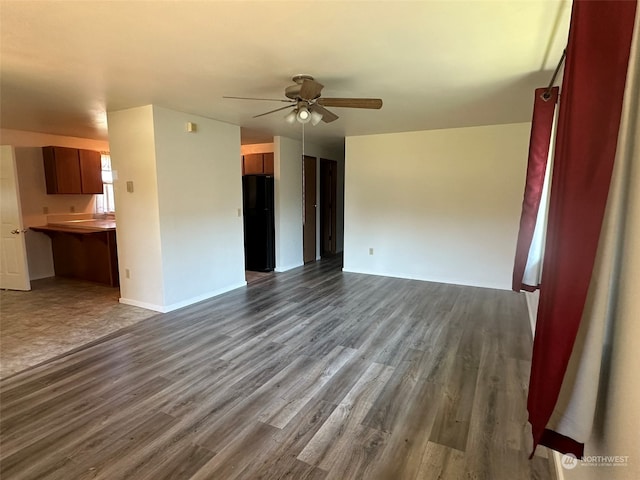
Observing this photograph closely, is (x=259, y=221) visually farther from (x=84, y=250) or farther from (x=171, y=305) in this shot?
(x=84, y=250)

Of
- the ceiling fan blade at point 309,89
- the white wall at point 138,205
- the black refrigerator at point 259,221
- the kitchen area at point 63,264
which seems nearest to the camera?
the ceiling fan blade at point 309,89

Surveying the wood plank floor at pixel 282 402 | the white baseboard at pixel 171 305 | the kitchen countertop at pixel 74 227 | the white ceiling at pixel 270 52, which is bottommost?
the wood plank floor at pixel 282 402

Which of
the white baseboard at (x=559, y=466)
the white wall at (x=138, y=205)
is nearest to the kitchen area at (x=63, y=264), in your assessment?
the white wall at (x=138, y=205)

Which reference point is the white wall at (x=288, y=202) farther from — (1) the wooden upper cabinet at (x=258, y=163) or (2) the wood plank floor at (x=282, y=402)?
(2) the wood plank floor at (x=282, y=402)

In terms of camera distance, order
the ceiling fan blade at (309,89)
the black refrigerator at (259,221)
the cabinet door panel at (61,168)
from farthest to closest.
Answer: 1. the black refrigerator at (259,221)
2. the cabinet door panel at (61,168)
3. the ceiling fan blade at (309,89)

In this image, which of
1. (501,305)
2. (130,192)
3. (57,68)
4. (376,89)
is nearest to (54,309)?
(130,192)

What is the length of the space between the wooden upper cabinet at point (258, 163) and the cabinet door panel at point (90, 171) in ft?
8.53

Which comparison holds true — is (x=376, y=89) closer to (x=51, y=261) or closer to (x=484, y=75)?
(x=484, y=75)

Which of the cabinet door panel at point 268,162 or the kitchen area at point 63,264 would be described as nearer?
the kitchen area at point 63,264

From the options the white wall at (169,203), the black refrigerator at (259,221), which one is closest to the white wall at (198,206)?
the white wall at (169,203)

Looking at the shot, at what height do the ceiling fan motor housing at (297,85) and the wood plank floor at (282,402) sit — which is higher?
the ceiling fan motor housing at (297,85)

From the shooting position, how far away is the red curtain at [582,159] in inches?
38.4

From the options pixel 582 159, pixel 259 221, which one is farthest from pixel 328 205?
pixel 582 159

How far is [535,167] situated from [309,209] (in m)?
4.45
